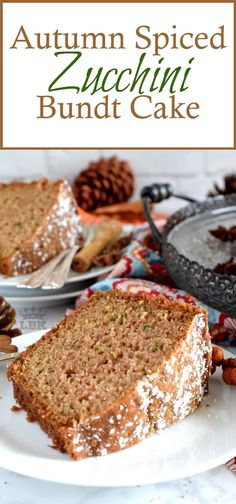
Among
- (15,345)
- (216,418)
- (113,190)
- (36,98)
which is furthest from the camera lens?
(113,190)

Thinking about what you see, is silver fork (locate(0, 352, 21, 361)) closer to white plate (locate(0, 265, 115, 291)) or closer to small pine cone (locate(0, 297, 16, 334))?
small pine cone (locate(0, 297, 16, 334))

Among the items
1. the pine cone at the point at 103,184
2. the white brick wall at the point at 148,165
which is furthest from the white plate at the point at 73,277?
the white brick wall at the point at 148,165

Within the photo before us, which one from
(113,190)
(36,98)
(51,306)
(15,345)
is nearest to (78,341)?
(15,345)

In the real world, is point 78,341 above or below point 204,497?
above

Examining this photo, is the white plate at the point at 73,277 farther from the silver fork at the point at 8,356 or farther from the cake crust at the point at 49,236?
the silver fork at the point at 8,356

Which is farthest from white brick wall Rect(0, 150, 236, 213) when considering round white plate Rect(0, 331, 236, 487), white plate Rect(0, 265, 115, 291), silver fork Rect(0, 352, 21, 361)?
round white plate Rect(0, 331, 236, 487)

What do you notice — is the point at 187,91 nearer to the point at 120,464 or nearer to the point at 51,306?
the point at 51,306
